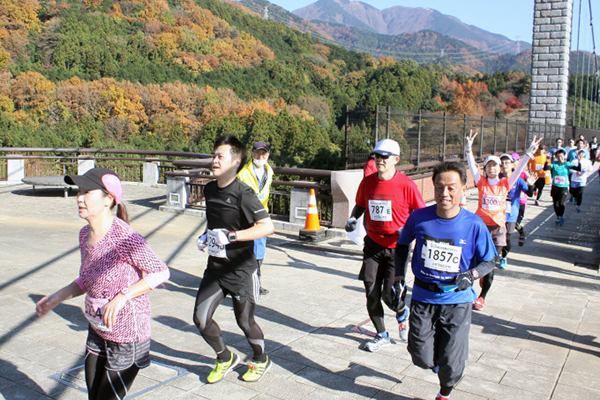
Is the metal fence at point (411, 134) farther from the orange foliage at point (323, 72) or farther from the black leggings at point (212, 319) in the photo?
the orange foliage at point (323, 72)

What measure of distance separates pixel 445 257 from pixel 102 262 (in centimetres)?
212

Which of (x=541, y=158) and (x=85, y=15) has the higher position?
(x=85, y=15)

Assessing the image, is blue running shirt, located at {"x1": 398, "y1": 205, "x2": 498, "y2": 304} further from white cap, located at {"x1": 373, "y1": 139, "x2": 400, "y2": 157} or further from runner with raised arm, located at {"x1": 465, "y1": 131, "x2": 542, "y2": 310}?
runner with raised arm, located at {"x1": 465, "y1": 131, "x2": 542, "y2": 310}

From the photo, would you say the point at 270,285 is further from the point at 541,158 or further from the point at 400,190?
the point at 541,158

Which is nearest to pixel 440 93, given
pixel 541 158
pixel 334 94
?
pixel 334 94

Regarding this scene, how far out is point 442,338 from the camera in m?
3.61

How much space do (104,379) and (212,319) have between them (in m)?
1.20

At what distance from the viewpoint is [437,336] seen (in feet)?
12.0

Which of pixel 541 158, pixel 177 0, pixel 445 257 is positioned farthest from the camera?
pixel 177 0

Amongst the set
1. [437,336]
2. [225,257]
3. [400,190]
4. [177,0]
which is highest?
[177,0]

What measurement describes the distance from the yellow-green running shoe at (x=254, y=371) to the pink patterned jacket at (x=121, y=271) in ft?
4.70

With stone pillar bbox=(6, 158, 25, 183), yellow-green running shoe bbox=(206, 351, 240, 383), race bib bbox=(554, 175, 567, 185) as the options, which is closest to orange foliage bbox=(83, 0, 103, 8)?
stone pillar bbox=(6, 158, 25, 183)

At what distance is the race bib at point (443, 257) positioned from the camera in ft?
11.8

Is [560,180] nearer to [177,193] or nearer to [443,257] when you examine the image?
[177,193]
